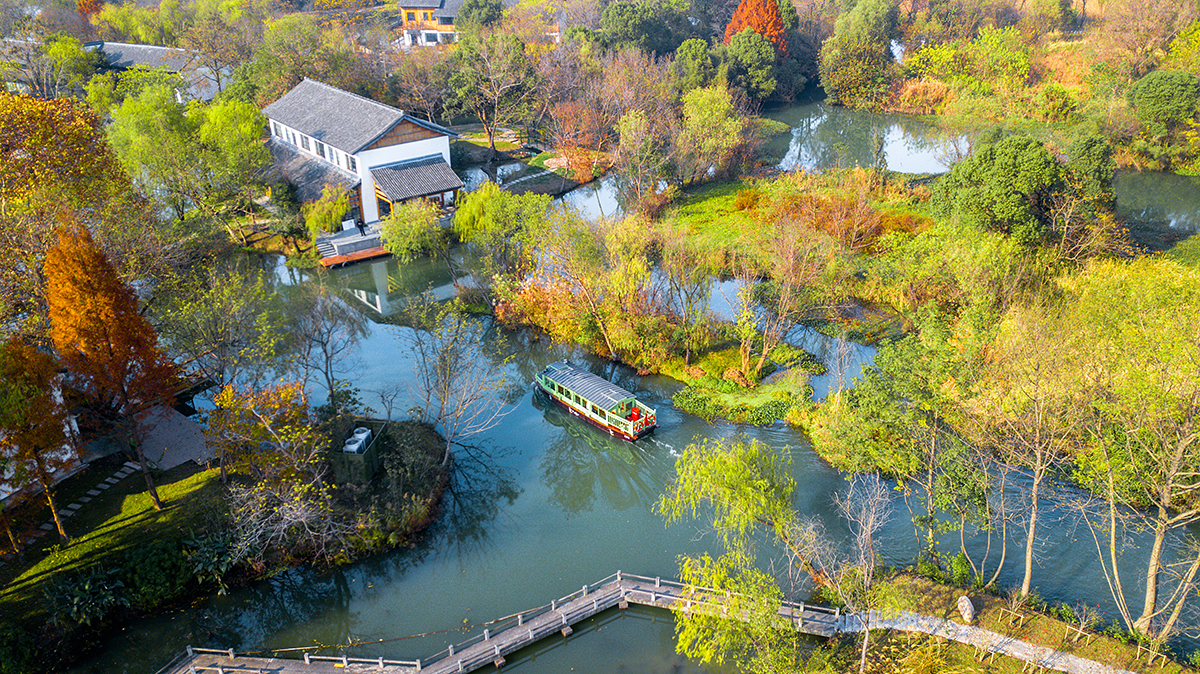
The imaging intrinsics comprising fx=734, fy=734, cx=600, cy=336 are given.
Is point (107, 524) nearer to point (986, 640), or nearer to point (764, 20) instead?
point (986, 640)

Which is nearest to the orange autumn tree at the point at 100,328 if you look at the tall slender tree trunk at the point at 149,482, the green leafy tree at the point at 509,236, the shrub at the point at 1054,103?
the tall slender tree trunk at the point at 149,482

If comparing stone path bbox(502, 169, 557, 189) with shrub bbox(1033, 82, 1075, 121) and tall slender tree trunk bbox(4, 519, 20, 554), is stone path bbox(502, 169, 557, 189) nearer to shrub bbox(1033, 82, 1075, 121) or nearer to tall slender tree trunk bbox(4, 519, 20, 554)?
tall slender tree trunk bbox(4, 519, 20, 554)

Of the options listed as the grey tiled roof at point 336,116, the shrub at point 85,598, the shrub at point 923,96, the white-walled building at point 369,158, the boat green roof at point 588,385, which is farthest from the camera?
the shrub at point 923,96

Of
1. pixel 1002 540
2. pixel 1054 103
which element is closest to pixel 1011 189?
pixel 1002 540

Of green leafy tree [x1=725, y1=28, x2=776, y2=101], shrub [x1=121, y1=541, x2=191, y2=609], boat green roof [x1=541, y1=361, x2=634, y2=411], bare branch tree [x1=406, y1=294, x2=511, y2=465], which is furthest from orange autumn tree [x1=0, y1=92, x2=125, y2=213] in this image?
green leafy tree [x1=725, y1=28, x2=776, y2=101]

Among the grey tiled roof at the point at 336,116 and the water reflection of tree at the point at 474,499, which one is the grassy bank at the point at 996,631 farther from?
the grey tiled roof at the point at 336,116
